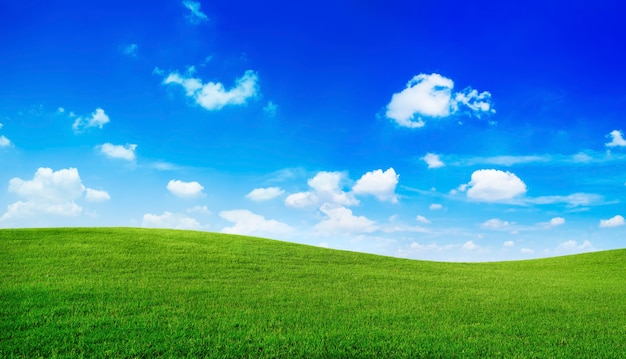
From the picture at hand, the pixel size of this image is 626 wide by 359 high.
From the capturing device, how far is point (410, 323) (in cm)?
1284

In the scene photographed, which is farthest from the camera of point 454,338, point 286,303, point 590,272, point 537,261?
point 537,261

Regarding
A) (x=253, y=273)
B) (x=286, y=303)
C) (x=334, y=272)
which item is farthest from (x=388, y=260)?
(x=286, y=303)

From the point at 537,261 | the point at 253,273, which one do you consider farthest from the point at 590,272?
the point at 253,273

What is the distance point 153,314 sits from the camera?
12508 mm

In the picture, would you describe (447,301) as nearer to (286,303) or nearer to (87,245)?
(286,303)

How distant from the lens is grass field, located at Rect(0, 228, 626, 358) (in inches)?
405

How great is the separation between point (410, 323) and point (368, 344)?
273 centimetres

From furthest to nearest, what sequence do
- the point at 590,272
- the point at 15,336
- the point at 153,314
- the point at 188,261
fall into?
the point at 590,272 < the point at 188,261 < the point at 153,314 < the point at 15,336

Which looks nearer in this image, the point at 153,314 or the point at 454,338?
the point at 454,338

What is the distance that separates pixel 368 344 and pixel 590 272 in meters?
24.4

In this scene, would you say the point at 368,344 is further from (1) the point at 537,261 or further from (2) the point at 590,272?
(1) the point at 537,261

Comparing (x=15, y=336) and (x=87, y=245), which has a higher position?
(x=87, y=245)

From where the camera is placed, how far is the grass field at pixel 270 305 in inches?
405

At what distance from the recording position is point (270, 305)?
567 inches
